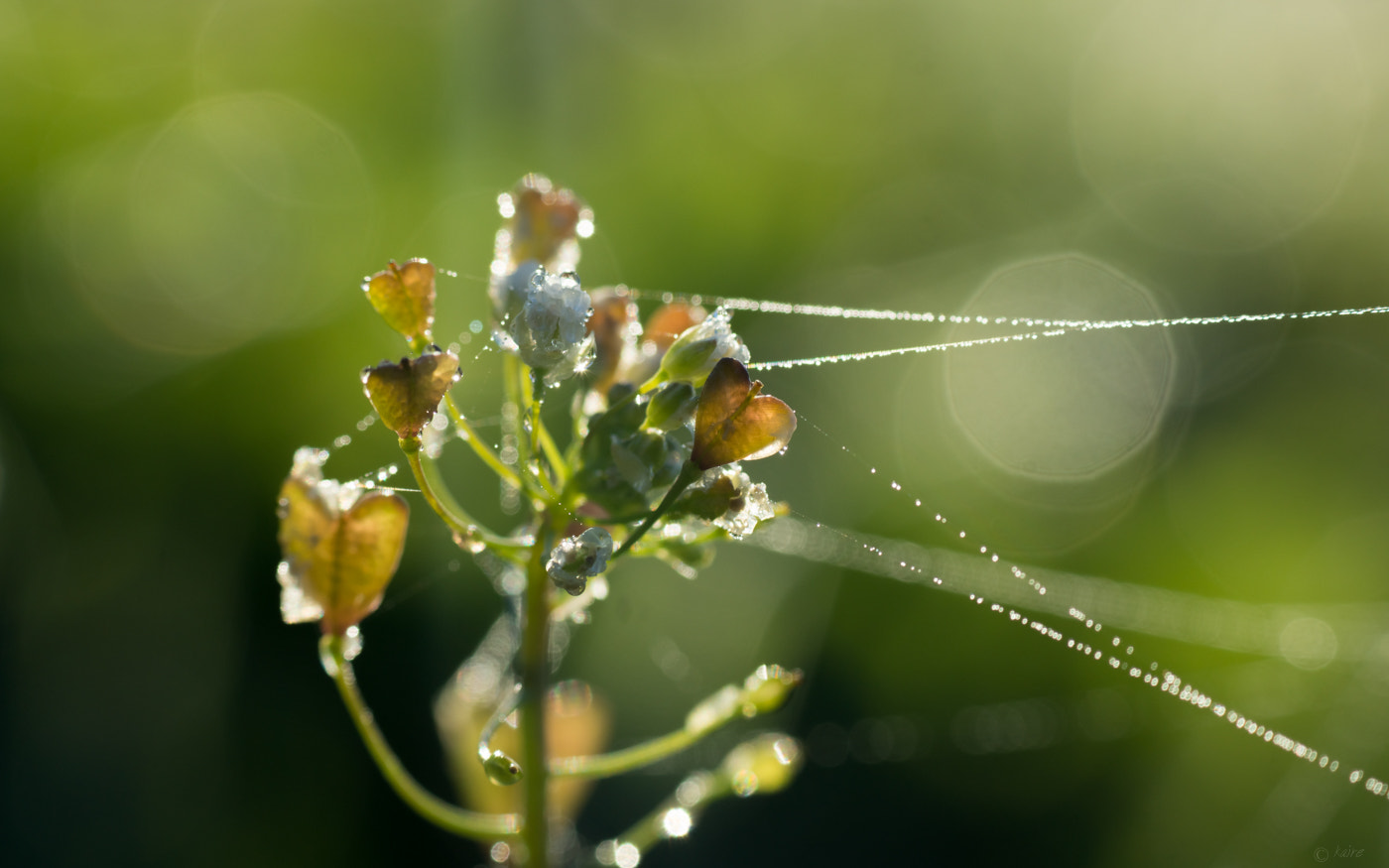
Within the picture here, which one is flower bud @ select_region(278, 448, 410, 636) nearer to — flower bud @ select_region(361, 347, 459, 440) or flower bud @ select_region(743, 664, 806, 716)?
flower bud @ select_region(361, 347, 459, 440)

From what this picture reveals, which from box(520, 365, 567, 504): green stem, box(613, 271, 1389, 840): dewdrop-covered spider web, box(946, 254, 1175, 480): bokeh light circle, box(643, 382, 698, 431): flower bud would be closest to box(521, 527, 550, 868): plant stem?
box(520, 365, 567, 504): green stem

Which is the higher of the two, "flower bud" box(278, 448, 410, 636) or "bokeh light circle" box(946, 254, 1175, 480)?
"bokeh light circle" box(946, 254, 1175, 480)

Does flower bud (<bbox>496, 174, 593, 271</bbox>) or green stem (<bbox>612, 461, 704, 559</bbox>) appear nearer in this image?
green stem (<bbox>612, 461, 704, 559</bbox>)

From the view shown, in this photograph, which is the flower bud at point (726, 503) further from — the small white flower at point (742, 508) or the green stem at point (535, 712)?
the green stem at point (535, 712)

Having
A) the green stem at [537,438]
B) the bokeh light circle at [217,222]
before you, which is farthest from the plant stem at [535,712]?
the bokeh light circle at [217,222]

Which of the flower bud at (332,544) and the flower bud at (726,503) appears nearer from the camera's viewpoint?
the flower bud at (726,503)

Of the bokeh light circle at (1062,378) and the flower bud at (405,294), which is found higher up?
the bokeh light circle at (1062,378)

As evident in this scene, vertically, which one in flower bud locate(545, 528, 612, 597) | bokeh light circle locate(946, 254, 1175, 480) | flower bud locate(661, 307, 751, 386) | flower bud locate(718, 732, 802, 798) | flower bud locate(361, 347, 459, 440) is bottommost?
flower bud locate(718, 732, 802, 798)

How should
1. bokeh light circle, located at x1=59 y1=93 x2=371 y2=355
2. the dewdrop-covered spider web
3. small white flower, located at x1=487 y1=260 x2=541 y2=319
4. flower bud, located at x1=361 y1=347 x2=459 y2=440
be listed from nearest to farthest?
flower bud, located at x1=361 y1=347 x2=459 y2=440 → small white flower, located at x1=487 y1=260 x2=541 y2=319 → the dewdrop-covered spider web → bokeh light circle, located at x1=59 y1=93 x2=371 y2=355

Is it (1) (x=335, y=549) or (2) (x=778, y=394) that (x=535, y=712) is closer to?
(1) (x=335, y=549)
